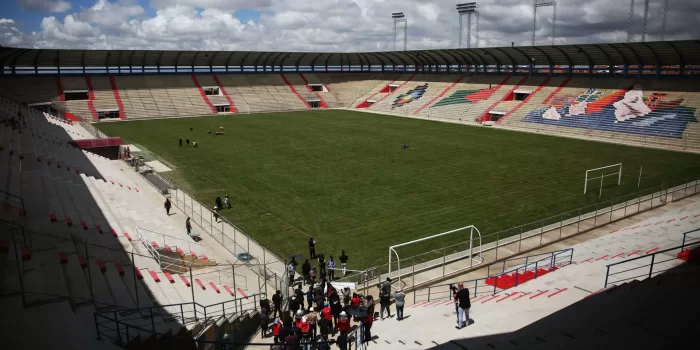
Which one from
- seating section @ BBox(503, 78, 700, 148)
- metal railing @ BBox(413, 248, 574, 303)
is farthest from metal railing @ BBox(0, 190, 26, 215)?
seating section @ BBox(503, 78, 700, 148)

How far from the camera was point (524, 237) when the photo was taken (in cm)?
1930

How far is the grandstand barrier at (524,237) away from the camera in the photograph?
16.1 meters

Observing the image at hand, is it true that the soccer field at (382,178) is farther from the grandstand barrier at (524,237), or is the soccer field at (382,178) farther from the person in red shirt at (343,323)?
the person in red shirt at (343,323)

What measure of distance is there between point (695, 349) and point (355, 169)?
25.6 m

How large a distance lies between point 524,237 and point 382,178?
11618 mm

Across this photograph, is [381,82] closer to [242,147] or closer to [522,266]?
[242,147]

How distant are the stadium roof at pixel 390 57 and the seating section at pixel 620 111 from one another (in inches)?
124

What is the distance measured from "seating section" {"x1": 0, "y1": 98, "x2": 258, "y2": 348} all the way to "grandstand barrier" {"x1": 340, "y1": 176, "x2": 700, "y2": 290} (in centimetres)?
519

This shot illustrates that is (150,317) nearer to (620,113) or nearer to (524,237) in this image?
(524,237)

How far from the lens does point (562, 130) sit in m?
49.6

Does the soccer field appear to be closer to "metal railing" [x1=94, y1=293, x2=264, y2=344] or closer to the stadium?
the stadium

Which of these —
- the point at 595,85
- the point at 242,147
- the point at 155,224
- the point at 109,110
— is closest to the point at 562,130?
the point at 595,85

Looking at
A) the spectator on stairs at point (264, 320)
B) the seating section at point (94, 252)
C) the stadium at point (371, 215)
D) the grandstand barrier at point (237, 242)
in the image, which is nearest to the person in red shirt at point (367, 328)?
the stadium at point (371, 215)

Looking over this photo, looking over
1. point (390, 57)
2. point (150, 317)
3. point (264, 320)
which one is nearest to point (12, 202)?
point (150, 317)
